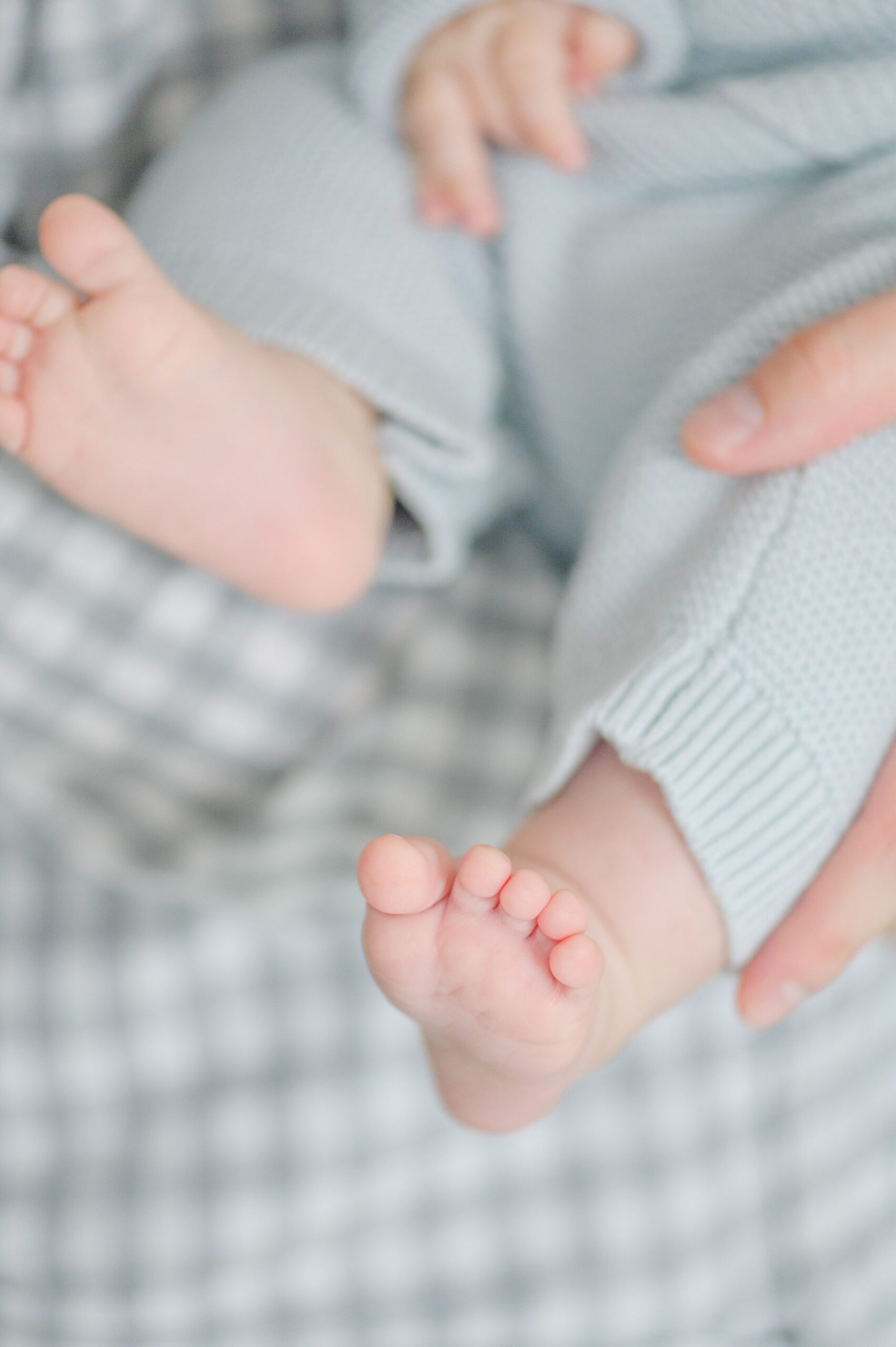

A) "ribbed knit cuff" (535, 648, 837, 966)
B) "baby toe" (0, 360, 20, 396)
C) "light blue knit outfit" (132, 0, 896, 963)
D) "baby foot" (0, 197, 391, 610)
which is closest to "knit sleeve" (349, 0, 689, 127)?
"light blue knit outfit" (132, 0, 896, 963)

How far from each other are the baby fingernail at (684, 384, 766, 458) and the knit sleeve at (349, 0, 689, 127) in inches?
11.0

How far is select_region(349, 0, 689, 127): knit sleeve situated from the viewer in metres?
0.70

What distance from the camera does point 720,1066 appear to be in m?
0.76

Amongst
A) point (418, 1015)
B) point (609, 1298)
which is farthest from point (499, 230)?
point (609, 1298)

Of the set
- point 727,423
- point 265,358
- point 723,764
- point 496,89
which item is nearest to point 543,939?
point 723,764

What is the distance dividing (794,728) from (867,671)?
0.14ft

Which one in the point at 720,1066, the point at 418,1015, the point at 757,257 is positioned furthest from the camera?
the point at 720,1066

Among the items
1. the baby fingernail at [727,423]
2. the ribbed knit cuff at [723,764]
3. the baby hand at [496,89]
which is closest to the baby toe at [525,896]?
the ribbed knit cuff at [723,764]

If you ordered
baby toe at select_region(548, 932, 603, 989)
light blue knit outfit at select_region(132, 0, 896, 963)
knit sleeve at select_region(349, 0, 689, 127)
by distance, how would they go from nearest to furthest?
baby toe at select_region(548, 932, 603, 989) → light blue knit outfit at select_region(132, 0, 896, 963) → knit sleeve at select_region(349, 0, 689, 127)

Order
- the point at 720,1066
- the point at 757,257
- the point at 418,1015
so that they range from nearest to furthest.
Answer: the point at 418,1015, the point at 757,257, the point at 720,1066

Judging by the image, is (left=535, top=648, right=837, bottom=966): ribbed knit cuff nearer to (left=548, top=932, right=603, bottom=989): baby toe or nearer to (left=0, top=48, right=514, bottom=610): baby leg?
(left=548, top=932, right=603, bottom=989): baby toe

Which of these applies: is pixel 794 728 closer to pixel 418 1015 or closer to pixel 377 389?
pixel 418 1015

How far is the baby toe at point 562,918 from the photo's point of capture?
0.44 metres

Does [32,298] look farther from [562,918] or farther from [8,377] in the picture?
[562,918]
